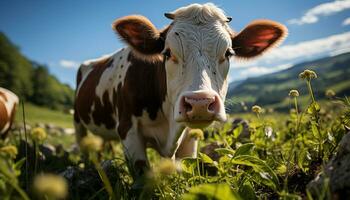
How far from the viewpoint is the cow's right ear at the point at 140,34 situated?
404 cm

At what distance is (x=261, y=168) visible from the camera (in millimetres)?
1971

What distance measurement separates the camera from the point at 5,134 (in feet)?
24.7

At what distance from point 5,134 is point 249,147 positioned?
6.98 metres

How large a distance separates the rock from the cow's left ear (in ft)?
8.79

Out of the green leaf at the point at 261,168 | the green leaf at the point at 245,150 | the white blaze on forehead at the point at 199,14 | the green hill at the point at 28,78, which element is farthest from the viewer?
the green hill at the point at 28,78

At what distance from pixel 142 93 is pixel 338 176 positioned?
10.2 feet

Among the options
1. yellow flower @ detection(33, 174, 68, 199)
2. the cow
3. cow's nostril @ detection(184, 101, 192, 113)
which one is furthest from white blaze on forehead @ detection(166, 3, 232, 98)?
the cow

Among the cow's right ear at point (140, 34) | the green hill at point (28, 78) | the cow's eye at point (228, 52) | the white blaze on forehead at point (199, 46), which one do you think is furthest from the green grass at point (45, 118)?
the cow's eye at point (228, 52)

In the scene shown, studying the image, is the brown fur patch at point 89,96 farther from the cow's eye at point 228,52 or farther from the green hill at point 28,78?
the green hill at point 28,78

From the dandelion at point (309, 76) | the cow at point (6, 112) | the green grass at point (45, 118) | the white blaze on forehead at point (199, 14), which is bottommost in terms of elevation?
the green grass at point (45, 118)

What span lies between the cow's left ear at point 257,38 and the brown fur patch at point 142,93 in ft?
3.55

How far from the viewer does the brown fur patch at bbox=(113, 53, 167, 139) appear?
4291mm

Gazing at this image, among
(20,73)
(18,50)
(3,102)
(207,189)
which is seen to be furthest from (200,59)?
(18,50)

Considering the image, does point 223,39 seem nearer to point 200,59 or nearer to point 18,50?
point 200,59
